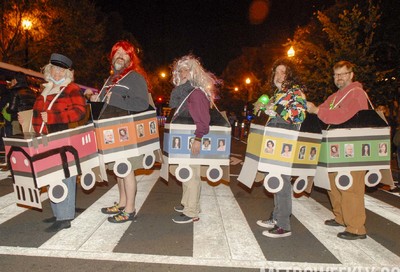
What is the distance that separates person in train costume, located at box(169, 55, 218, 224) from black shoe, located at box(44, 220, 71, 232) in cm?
131

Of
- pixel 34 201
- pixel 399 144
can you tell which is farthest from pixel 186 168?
pixel 399 144

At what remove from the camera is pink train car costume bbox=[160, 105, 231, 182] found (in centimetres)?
426

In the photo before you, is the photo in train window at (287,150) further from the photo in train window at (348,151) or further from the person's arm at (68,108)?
the person's arm at (68,108)

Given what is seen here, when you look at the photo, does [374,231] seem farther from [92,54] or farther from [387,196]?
[92,54]

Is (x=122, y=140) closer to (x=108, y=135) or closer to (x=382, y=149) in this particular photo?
(x=108, y=135)

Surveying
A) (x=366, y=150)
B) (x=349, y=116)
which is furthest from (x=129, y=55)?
(x=366, y=150)

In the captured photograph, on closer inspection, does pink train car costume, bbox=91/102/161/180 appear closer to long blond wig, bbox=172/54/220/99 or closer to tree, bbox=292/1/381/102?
long blond wig, bbox=172/54/220/99

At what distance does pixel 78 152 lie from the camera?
394 cm

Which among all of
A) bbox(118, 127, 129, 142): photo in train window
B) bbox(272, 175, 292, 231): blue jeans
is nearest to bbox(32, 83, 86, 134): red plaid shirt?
bbox(118, 127, 129, 142): photo in train window

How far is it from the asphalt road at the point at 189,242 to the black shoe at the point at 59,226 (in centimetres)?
8

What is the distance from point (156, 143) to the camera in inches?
181

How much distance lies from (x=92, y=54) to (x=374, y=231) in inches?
1053

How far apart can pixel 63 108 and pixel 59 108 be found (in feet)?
0.14

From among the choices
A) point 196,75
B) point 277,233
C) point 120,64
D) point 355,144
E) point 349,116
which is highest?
point 120,64
